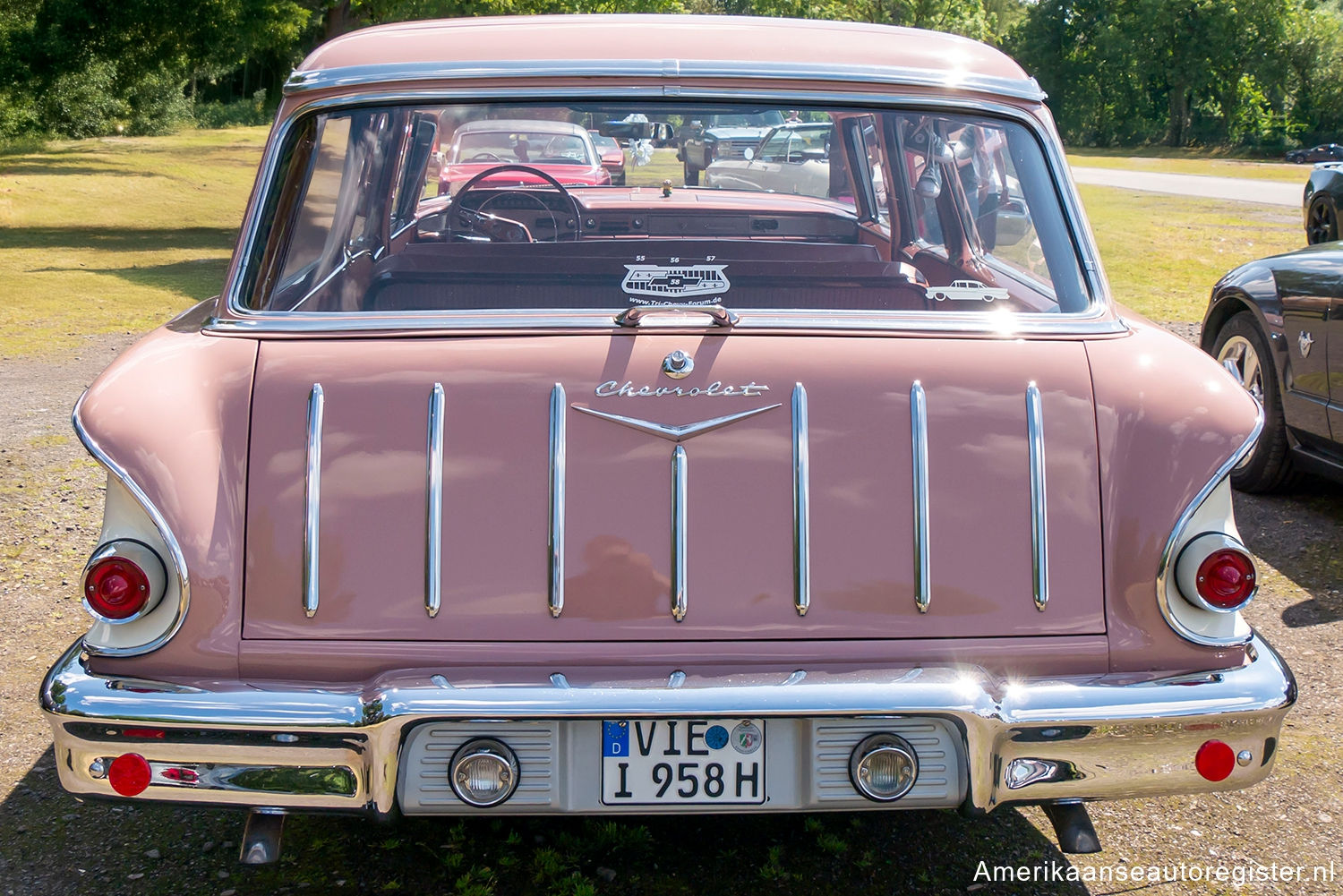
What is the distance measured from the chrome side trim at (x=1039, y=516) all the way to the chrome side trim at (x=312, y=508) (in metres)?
1.48

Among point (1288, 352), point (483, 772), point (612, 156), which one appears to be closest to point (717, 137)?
point (612, 156)

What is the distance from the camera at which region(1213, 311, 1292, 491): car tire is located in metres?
5.79

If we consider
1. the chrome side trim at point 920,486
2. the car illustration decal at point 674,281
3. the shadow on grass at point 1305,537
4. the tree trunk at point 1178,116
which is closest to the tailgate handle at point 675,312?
the car illustration decal at point 674,281

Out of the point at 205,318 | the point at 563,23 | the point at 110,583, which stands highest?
the point at 563,23

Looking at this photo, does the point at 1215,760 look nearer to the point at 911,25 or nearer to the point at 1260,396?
the point at 1260,396

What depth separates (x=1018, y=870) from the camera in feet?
10.2

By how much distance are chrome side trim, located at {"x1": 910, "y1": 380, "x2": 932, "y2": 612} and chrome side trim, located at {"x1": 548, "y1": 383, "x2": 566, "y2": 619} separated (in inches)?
29.0

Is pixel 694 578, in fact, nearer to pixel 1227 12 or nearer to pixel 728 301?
pixel 728 301

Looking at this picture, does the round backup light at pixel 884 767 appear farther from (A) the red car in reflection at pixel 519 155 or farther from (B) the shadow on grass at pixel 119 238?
(B) the shadow on grass at pixel 119 238

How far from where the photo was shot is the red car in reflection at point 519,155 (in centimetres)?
355

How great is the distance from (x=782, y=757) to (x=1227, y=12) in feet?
189

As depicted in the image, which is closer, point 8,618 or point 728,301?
point 728,301

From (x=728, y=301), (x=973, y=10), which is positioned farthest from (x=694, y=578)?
(x=973, y=10)

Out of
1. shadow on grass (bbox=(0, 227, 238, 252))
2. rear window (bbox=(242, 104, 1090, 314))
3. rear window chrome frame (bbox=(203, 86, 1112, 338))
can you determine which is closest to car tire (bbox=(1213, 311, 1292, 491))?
rear window (bbox=(242, 104, 1090, 314))
